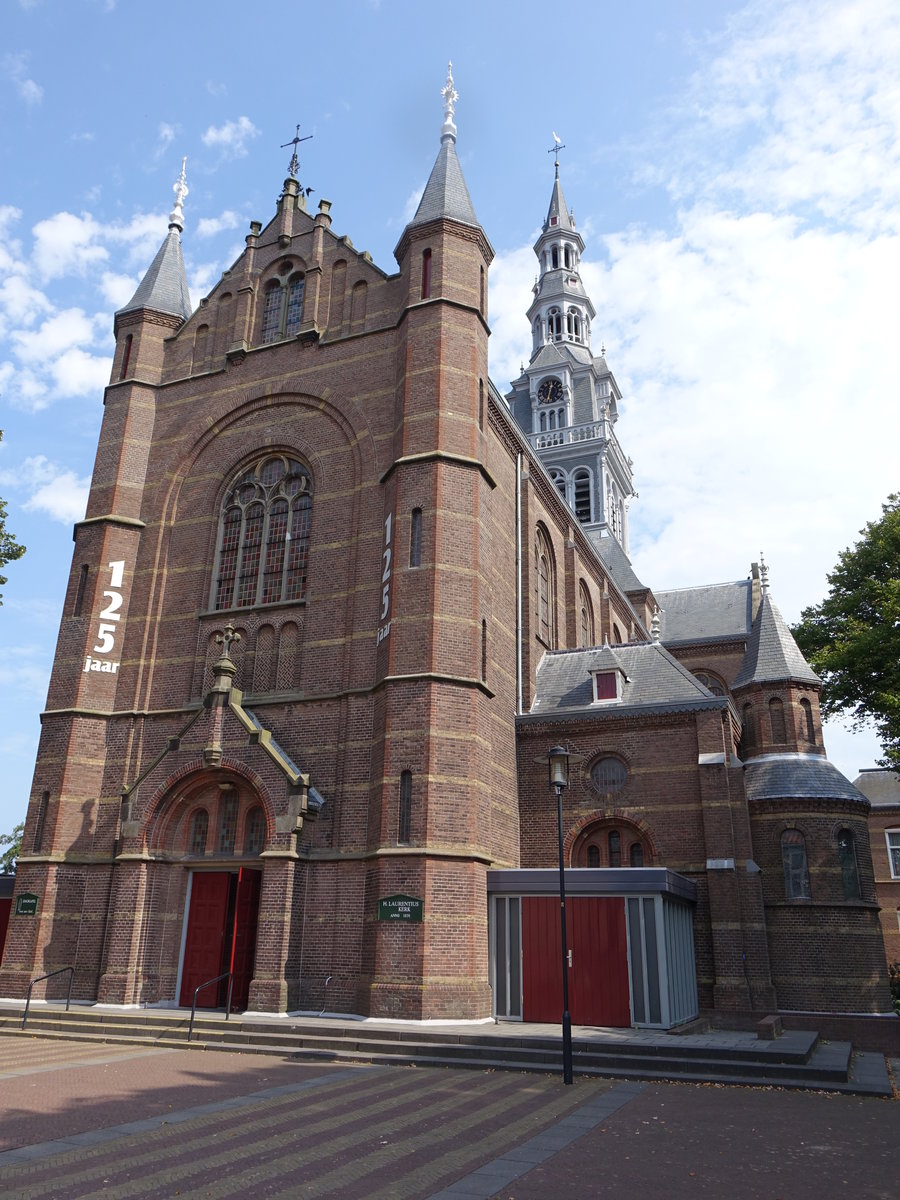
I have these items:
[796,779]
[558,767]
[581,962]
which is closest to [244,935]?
[581,962]

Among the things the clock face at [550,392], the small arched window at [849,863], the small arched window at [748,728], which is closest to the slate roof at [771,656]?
the small arched window at [748,728]

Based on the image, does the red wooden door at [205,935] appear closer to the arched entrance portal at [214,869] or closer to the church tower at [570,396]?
the arched entrance portal at [214,869]

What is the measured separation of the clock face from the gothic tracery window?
37.3 metres

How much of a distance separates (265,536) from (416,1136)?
16.2m

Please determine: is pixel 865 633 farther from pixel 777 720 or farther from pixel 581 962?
pixel 581 962

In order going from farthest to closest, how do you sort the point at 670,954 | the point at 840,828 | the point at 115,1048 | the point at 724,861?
the point at 840,828 < the point at 724,861 < the point at 670,954 < the point at 115,1048

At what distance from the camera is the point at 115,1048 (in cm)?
1531

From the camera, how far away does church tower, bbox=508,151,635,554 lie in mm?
54344

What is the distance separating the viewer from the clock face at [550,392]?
191ft

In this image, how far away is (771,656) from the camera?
1033 inches

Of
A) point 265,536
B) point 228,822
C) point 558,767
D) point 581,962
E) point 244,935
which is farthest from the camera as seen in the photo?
point 265,536

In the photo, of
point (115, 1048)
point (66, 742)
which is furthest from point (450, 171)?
point (115, 1048)

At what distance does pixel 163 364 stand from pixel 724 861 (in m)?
19.7

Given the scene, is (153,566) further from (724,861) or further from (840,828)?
(840,828)
